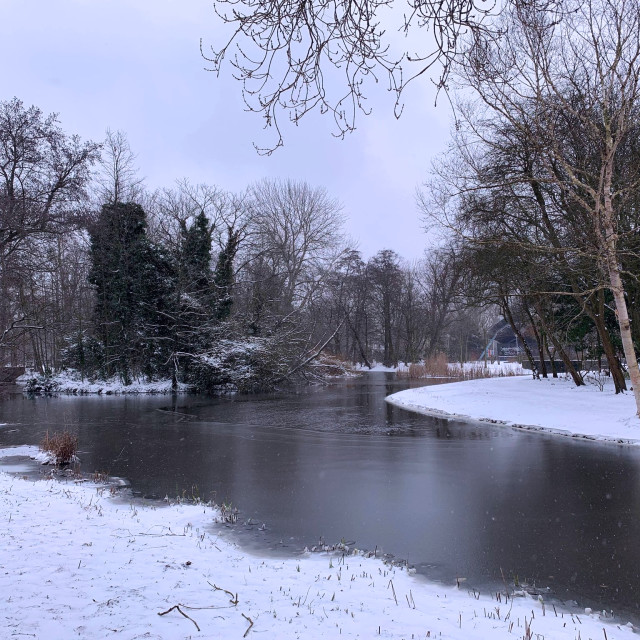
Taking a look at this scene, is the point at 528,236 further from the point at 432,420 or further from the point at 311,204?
the point at 311,204

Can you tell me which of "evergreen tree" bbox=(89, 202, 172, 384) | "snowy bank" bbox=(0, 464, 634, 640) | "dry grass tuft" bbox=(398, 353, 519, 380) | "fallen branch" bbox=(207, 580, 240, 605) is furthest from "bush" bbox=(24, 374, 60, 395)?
"fallen branch" bbox=(207, 580, 240, 605)

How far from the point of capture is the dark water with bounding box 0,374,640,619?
234 inches

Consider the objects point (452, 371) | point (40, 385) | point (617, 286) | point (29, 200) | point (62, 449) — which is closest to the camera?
point (62, 449)

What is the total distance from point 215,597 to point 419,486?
5718mm

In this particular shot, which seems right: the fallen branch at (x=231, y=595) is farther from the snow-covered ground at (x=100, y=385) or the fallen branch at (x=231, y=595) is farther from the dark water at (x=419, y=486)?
the snow-covered ground at (x=100, y=385)

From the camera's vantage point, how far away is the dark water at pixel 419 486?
5.94m

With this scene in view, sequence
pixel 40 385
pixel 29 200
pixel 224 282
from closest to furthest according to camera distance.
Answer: pixel 29 200 < pixel 40 385 < pixel 224 282

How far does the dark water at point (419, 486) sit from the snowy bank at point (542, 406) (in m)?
1.21

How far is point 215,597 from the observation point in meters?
4.28

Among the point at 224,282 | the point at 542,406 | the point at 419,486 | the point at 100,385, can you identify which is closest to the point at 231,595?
the point at 419,486

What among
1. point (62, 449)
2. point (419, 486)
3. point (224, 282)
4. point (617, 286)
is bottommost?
point (419, 486)

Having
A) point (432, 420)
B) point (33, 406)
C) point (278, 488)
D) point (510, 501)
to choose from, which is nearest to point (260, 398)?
point (33, 406)

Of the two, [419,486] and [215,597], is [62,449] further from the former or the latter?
[215,597]

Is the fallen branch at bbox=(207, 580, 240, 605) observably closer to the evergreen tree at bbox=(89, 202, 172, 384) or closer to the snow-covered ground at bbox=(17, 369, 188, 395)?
the snow-covered ground at bbox=(17, 369, 188, 395)
